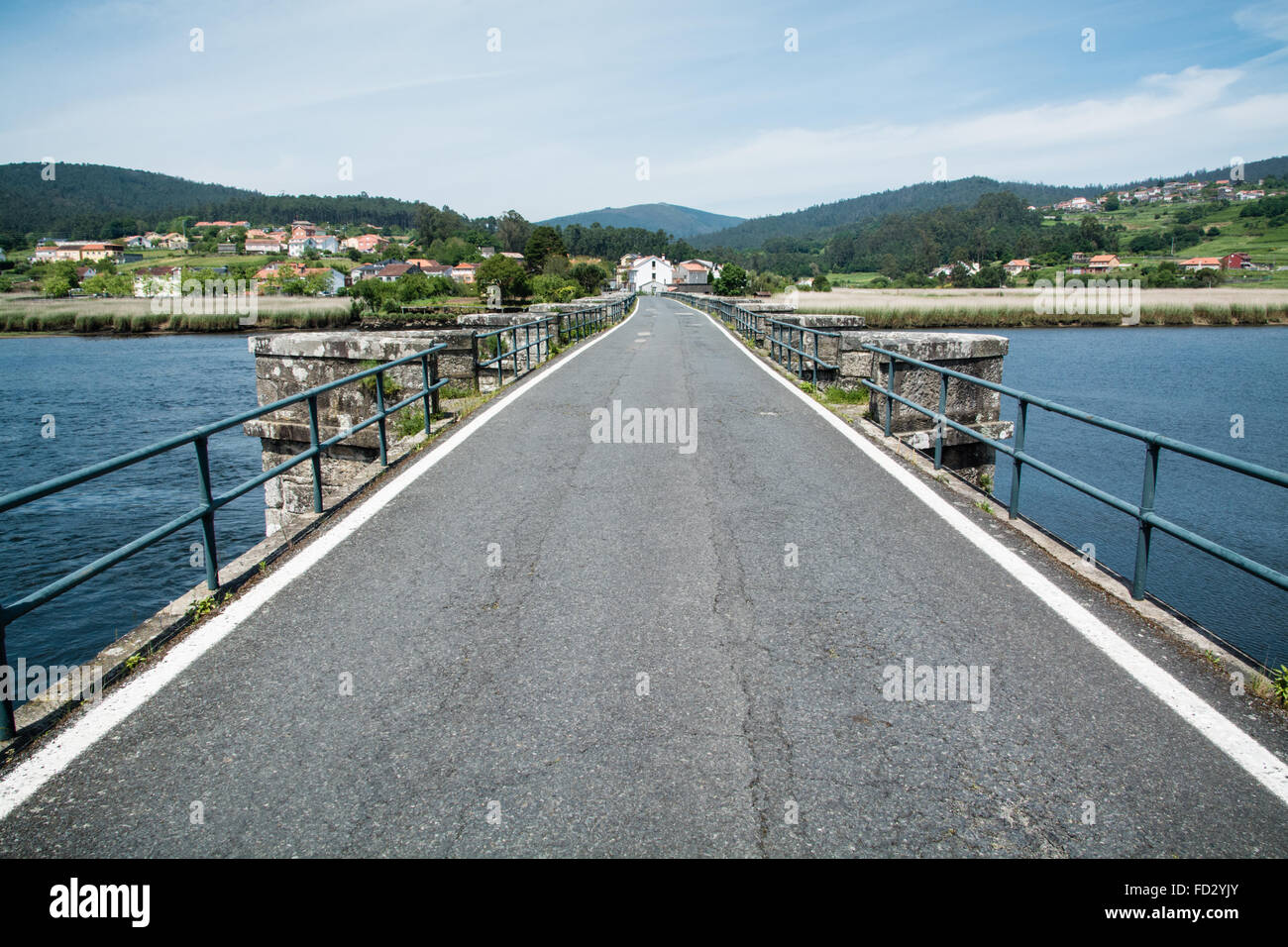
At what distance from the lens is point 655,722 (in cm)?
320

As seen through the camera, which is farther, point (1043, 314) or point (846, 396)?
point (1043, 314)

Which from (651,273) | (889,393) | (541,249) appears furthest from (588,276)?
(889,393)

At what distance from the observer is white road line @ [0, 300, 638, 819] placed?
2.89 meters

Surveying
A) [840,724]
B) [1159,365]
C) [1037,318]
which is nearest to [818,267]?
[1037,318]

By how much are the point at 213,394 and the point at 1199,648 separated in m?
31.0

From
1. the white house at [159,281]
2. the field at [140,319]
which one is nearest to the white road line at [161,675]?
the field at [140,319]

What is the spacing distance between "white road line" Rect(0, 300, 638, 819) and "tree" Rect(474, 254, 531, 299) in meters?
111

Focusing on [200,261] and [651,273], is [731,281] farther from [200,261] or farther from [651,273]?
[200,261]

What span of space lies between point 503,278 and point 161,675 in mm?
121706

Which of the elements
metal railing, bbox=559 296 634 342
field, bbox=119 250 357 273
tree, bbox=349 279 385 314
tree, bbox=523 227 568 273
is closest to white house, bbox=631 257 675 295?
tree, bbox=523 227 568 273

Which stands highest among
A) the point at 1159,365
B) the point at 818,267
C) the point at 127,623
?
the point at 818,267

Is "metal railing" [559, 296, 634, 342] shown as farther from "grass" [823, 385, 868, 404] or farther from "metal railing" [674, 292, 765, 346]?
"grass" [823, 385, 868, 404]
